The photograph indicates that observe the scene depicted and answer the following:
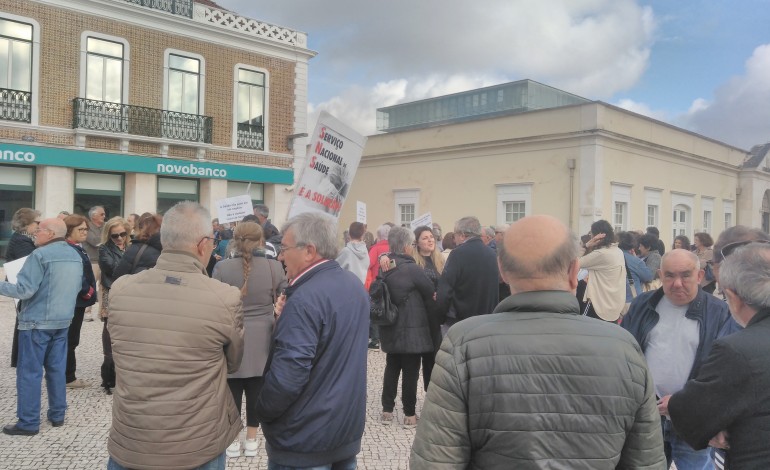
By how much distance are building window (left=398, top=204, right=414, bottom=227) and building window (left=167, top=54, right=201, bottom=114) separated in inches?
345

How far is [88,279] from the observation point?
6.15 metres

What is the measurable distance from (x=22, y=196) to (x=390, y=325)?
52.4ft

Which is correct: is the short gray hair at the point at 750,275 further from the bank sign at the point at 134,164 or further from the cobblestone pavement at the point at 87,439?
the bank sign at the point at 134,164

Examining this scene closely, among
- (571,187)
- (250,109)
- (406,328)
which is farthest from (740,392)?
(250,109)

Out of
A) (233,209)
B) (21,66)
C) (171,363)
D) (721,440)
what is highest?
(21,66)

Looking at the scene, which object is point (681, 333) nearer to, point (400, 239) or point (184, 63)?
point (400, 239)

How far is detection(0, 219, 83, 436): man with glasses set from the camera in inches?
198

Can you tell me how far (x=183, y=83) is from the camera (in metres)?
19.9

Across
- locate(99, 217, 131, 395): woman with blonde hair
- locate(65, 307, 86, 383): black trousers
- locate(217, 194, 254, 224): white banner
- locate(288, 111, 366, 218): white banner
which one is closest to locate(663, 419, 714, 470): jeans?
locate(288, 111, 366, 218): white banner

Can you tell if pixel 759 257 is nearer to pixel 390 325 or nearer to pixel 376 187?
pixel 390 325

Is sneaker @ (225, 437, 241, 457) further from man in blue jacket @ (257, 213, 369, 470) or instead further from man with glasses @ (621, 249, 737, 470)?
man with glasses @ (621, 249, 737, 470)

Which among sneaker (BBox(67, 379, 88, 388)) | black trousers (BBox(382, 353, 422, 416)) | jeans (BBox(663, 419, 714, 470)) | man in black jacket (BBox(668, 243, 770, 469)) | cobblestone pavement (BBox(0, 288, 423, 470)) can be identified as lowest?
cobblestone pavement (BBox(0, 288, 423, 470))

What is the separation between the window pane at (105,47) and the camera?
58.9 feet

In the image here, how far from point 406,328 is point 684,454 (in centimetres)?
284
